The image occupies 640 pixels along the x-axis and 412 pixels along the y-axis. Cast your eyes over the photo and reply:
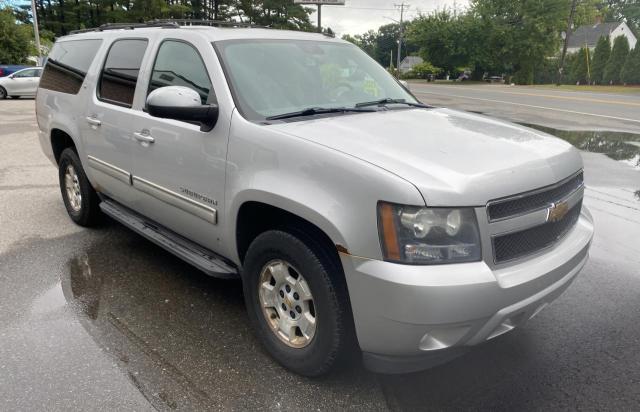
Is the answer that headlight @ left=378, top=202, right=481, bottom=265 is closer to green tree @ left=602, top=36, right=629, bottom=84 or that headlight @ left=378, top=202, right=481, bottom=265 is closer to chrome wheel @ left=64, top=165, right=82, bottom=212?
chrome wheel @ left=64, top=165, right=82, bottom=212

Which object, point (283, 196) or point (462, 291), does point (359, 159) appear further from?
point (462, 291)

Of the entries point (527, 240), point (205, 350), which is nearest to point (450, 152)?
point (527, 240)

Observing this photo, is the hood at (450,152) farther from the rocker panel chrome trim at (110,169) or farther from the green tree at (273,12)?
the green tree at (273,12)

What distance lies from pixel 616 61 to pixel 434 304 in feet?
164

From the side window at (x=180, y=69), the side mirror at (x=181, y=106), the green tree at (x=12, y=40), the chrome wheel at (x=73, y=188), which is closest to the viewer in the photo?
the side mirror at (x=181, y=106)

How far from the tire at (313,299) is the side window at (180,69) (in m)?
1.07

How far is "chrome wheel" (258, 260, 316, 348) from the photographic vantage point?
260cm

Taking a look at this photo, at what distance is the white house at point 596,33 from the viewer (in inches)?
2954

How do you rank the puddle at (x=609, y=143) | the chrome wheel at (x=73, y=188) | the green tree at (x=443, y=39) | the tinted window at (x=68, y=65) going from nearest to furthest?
1. the tinted window at (x=68, y=65)
2. the chrome wheel at (x=73, y=188)
3. the puddle at (x=609, y=143)
4. the green tree at (x=443, y=39)

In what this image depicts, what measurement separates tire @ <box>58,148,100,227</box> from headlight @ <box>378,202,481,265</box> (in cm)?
357

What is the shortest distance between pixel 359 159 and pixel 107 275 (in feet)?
8.68

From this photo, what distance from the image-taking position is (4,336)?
3.07 m

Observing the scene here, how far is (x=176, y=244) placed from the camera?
349 cm

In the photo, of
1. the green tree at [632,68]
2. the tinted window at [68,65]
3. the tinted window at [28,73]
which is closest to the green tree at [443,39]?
the green tree at [632,68]
